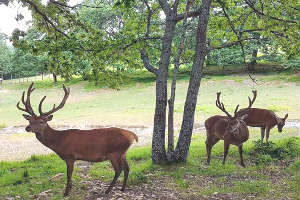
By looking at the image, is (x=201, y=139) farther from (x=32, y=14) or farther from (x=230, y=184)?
(x=32, y=14)

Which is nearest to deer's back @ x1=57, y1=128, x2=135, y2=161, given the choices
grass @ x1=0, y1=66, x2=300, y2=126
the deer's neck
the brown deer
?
the brown deer

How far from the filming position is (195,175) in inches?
378

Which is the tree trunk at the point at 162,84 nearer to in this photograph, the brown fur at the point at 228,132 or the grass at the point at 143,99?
the brown fur at the point at 228,132

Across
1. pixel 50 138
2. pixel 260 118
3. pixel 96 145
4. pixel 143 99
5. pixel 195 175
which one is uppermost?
pixel 50 138

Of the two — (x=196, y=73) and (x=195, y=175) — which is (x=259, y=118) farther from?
(x=195, y=175)

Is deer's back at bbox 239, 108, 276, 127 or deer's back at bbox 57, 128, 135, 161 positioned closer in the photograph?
deer's back at bbox 57, 128, 135, 161

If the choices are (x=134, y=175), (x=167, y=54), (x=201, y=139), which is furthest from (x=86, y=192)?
(x=201, y=139)

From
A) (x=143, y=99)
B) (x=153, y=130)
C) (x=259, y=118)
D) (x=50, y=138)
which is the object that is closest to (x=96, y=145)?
(x=50, y=138)

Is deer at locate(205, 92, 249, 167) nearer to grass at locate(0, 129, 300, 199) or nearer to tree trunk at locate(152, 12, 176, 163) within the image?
grass at locate(0, 129, 300, 199)

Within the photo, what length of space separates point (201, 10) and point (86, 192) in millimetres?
5755

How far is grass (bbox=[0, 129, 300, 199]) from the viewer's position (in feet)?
27.2

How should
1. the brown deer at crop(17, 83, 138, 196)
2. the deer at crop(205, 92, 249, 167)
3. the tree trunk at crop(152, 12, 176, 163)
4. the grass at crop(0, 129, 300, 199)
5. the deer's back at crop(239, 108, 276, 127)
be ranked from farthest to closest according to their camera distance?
the deer's back at crop(239, 108, 276, 127) < the deer at crop(205, 92, 249, 167) < the tree trunk at crop(152, 12, 176, 163) < the grass at crop(0, 129, 300, 199) < the brown deer at crop(17, 83, 138, 196)

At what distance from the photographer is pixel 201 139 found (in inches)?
638

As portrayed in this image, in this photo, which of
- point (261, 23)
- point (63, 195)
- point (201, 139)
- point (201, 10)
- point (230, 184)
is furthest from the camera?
point (201, 139)
